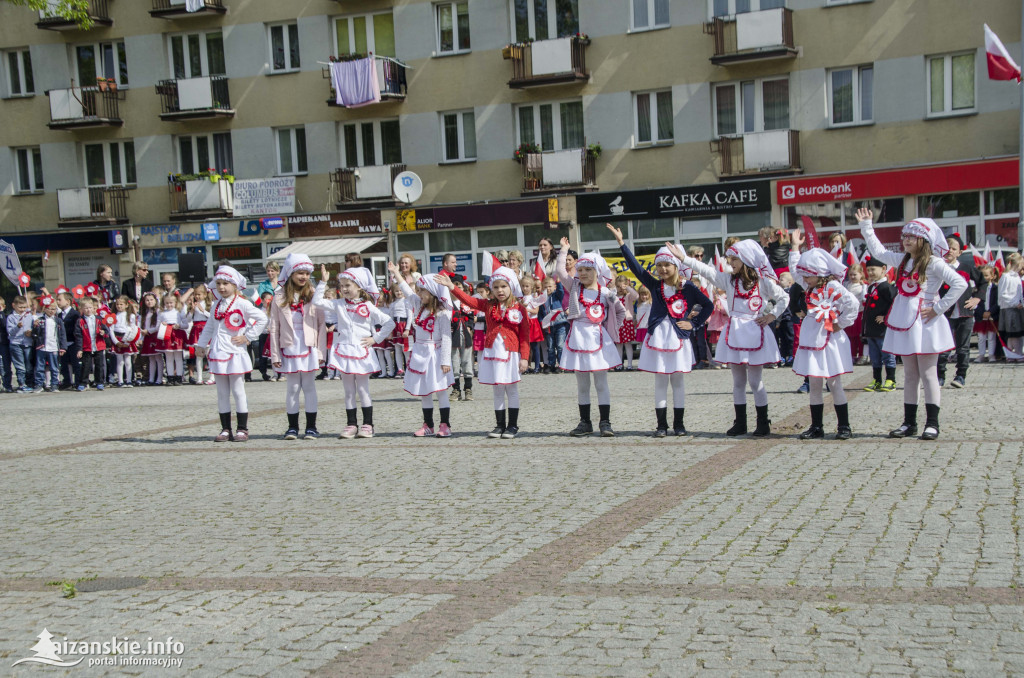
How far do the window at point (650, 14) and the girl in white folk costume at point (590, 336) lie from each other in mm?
21327

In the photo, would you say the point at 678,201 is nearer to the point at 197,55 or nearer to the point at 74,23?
the point at 197,55

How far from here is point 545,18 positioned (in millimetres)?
33031

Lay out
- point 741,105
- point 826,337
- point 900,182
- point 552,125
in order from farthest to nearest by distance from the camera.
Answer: point 552,125 < point 741,105 < point 900,182 < point 826,337

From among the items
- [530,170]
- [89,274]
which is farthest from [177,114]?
[530,170]

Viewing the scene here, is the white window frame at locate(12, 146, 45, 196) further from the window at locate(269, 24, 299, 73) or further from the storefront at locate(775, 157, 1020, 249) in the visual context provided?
the storefront at locate(775, 157, 1020, 249)

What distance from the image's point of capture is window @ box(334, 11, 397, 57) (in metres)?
34.9

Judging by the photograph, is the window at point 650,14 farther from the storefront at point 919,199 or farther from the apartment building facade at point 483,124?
the storefront at point 919,199

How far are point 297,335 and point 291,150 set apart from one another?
25.0 m

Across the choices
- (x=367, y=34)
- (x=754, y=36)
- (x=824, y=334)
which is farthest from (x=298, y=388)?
(x=367, y=34)

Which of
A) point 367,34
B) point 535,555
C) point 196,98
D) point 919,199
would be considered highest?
point 367,34

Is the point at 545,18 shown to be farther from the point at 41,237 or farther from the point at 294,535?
the point at 294,535

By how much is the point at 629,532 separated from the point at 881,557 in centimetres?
160

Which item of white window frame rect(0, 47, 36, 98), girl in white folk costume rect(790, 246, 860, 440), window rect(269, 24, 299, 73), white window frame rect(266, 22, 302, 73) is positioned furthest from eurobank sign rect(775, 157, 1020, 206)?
white window frame rect(0, 47, 36, 98)

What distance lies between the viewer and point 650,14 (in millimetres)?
31766
